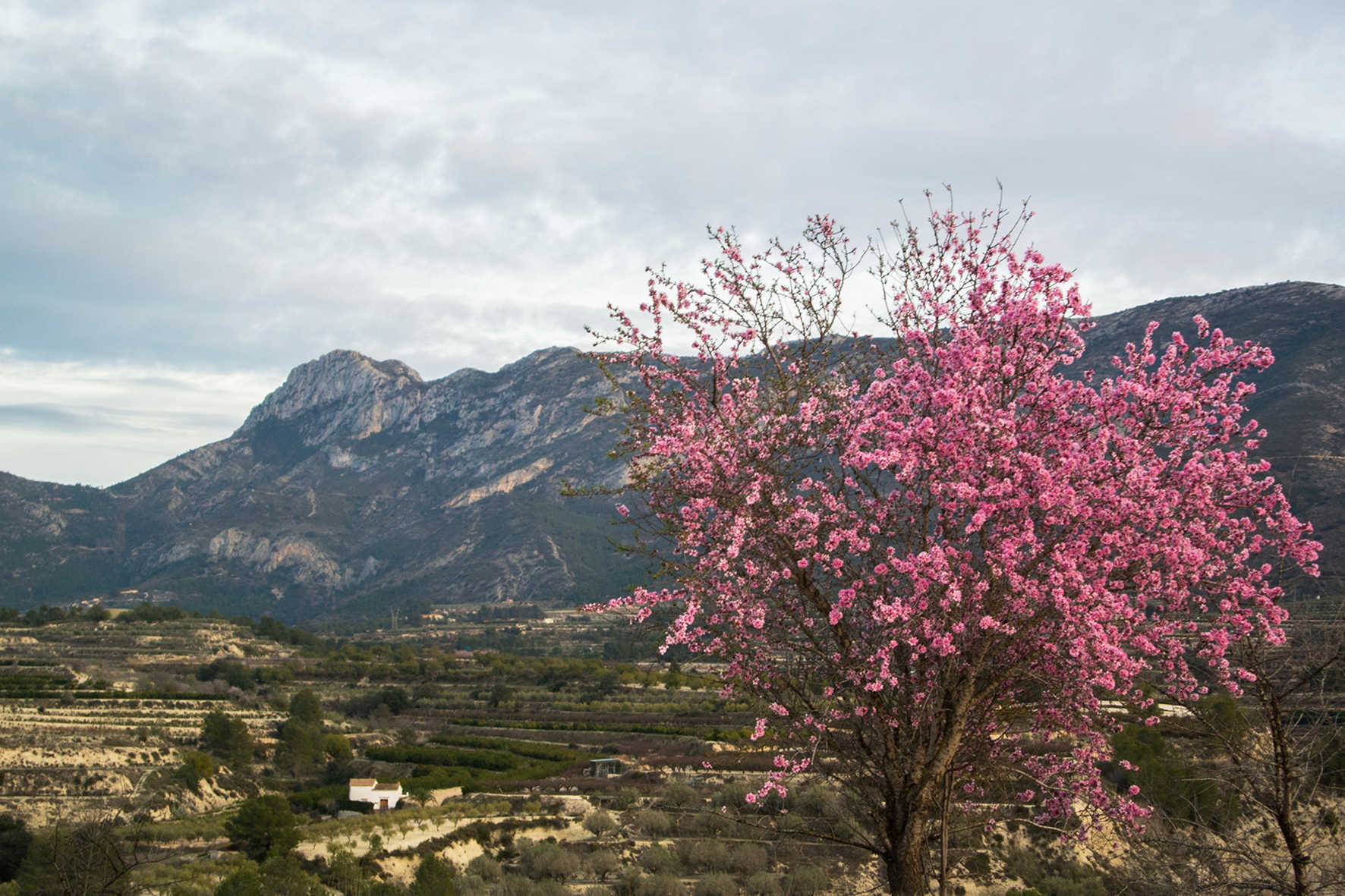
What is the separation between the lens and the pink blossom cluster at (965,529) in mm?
7703

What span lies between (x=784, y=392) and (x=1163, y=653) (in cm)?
426

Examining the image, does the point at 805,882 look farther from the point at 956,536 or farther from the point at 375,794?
the point at 375,794

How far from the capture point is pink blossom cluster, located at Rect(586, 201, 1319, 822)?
7703 mm

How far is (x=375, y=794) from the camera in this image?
43625 millimetres

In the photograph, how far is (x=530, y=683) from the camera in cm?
9450

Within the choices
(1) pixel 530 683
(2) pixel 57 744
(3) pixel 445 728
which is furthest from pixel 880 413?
(1) pixel 530 683

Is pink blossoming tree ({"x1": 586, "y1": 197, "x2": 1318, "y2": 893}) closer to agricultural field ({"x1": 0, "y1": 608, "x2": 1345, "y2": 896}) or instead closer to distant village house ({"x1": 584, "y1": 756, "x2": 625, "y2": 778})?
agricultural field ({"x1": 0, "y1": 608, "x2": 1345, "y2": 896})

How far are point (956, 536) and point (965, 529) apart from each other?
5.0 inches

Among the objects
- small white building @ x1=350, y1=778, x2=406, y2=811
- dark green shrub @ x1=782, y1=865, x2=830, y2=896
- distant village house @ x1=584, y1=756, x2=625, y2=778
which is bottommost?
distant village house @ x1=584, y1=756, x2=625, y2=778

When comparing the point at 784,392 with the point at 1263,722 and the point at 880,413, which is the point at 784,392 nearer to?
the point at 880,413

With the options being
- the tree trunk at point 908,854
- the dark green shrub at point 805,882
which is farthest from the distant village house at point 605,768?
the tree trunk at point 908,854

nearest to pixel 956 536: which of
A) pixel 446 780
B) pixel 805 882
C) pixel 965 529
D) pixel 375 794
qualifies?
pixel 965 529

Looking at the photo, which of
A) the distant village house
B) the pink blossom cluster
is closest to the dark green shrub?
the pink blossom cluster

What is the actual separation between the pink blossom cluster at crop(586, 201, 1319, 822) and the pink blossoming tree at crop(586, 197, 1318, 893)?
3cm
